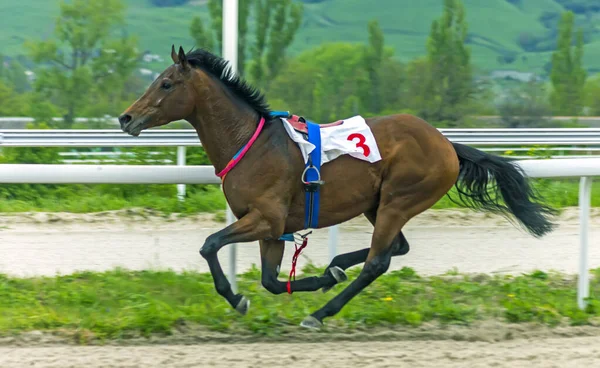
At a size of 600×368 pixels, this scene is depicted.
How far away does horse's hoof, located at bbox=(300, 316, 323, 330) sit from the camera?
447cm

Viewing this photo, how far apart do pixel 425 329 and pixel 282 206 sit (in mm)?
1121

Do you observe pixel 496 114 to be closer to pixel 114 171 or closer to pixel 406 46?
pixel 406 46

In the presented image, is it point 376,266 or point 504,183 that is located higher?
point 504,183

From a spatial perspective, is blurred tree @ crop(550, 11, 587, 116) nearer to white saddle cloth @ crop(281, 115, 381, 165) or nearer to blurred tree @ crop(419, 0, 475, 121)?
blurred tree @ crop(419, 0, 475, 121)

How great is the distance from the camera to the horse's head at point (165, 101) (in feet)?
14.4

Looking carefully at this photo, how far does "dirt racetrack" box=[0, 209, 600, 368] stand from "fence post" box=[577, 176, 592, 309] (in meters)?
0.35

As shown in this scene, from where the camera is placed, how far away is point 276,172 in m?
4.45

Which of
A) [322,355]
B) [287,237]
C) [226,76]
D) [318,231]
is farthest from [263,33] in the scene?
[322,355]

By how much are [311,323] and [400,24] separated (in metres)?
13.1

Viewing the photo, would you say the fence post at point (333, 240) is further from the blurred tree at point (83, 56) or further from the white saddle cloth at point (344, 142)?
the blurred tree at point (83, 56)

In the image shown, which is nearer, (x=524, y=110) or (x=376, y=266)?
(x=376, y=266)

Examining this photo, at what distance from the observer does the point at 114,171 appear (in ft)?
15.6

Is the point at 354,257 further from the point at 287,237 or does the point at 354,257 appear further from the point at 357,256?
the point at 287,237

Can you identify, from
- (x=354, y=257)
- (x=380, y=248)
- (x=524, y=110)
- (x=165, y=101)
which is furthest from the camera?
(x=524, y=110)
